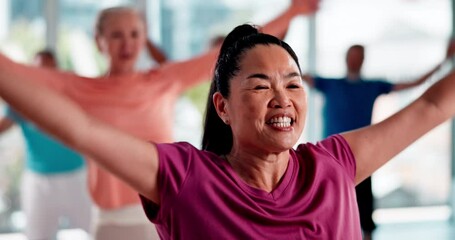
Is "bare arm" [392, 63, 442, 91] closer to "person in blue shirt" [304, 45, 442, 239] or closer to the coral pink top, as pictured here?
"person in blue shirt" [304, 45, 442, 239]

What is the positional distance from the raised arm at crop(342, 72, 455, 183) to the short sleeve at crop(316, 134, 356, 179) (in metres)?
0.01

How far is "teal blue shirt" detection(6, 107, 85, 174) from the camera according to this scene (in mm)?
4375

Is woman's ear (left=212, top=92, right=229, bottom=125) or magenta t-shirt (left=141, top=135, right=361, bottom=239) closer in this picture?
magenta t-shirt (left=141, top=135, right=361, bottom=239)

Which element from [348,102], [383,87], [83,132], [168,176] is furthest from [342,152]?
[383,87]

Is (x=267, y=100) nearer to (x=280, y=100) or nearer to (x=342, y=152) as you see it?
(x=280, y=100)

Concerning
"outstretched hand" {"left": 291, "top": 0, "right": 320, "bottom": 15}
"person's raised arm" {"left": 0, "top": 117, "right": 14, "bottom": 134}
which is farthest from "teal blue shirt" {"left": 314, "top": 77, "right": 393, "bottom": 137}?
"outstretched hand" {"left": 291, "top": 0, "right": 320, "bottom": 15}

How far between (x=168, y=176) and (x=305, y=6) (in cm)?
150

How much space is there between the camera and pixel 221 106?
1.64 m

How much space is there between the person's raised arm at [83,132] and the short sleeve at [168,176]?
0.04ft

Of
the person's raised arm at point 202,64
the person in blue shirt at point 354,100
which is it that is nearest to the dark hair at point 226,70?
the person's raised arm at point 202,64

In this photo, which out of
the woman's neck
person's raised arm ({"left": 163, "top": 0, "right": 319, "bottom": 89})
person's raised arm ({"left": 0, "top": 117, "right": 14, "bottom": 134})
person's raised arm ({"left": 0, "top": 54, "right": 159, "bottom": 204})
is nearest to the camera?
person's raised arm ({"left": 0, "top": 54, "right": 159, "bottom": 204})

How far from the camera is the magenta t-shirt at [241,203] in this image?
1.46 meters

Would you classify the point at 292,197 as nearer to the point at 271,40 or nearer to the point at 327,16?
the point at 271,40

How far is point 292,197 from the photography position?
1.56m
